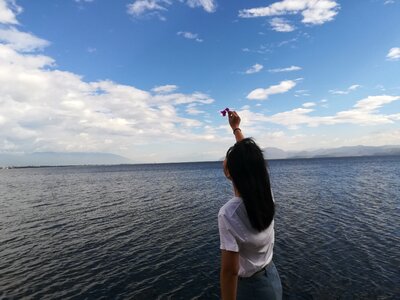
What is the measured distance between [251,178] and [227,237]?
0.80m

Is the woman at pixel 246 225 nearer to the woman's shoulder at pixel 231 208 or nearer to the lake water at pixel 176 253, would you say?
the woman's shoulder at pixel 231 208

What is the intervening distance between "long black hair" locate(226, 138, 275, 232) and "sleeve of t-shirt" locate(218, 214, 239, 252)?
315mm

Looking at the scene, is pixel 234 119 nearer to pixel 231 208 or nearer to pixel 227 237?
pixel 231 208

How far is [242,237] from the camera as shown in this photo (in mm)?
3861

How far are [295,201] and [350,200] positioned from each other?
25.2 feet

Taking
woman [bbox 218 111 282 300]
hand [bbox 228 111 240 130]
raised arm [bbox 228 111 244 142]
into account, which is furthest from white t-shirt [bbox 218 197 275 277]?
hand [bbox 228 111 240 130]

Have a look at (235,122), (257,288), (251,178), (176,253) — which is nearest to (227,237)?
(251,178)

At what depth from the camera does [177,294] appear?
53.3 feet

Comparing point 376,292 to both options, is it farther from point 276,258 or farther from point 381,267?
point 276,258

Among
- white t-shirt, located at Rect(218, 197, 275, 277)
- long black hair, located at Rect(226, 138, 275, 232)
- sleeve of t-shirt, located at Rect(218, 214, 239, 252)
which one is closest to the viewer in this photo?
sleeve of t-shirt, located at Rect(218, 214, 239, 252)

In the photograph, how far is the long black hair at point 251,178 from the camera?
3.88m

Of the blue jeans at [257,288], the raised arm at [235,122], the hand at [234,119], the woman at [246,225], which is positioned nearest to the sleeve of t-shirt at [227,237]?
the woman at [246,225]

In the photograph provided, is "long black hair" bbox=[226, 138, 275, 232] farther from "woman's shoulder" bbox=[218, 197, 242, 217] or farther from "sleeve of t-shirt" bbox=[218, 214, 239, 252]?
"sleeve of t-shirt" bbox=[218, 214, 239, 252]

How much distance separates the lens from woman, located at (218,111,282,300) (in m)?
3.66
